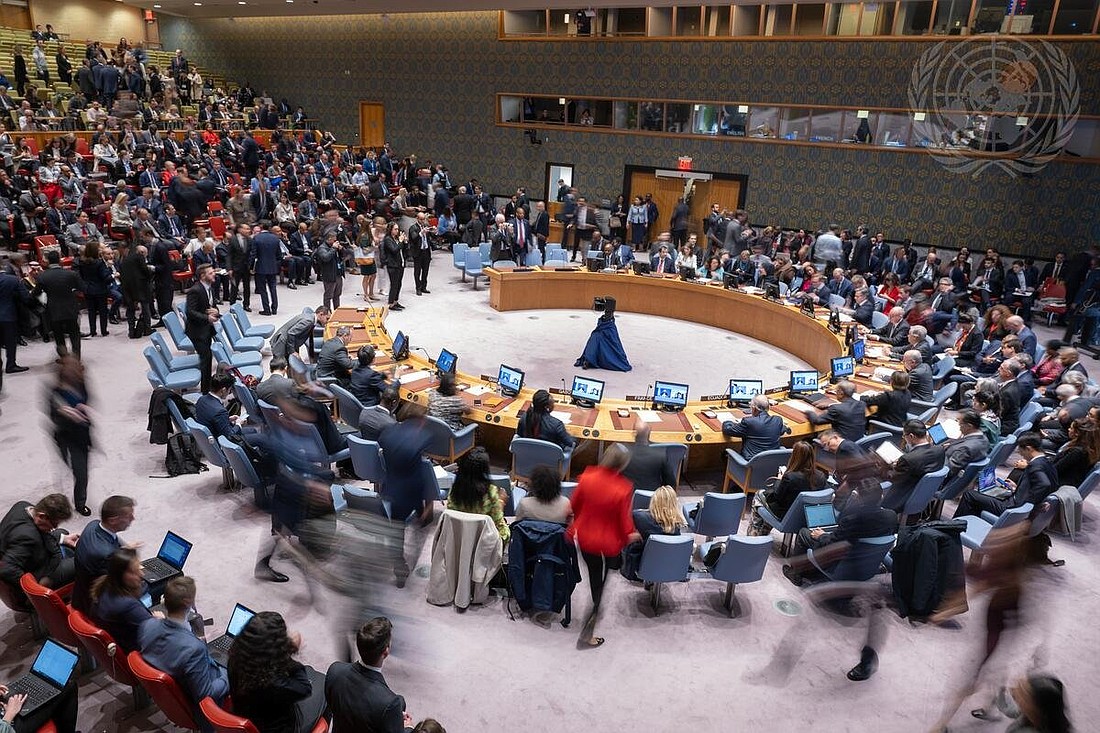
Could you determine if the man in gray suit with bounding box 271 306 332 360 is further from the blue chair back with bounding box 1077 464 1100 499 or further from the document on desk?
the blue chair back with bounding box 1077 464 1100 499

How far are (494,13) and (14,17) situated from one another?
1748cm

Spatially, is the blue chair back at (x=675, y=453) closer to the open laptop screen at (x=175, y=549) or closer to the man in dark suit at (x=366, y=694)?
the man in dark suit at (x=366, y=694)

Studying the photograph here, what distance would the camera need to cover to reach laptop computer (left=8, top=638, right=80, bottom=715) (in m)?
3.85

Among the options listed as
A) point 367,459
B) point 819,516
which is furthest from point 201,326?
point 819,516

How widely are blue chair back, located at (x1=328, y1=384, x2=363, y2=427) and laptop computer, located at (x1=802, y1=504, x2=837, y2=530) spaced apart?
458 cm

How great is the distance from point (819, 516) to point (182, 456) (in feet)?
20.4

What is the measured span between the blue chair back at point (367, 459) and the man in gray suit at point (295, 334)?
108 inches

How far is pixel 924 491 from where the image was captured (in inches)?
262

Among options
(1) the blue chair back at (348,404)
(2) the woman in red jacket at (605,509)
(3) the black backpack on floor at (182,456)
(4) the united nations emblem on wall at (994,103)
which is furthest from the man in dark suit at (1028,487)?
(4) the united nations emblem on wall at (994,103)

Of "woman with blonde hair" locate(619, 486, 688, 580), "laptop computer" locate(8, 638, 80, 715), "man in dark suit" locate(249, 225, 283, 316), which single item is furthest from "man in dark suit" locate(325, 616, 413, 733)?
"man in dark suit" locate(249, 225, 283, 316)

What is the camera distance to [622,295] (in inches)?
594

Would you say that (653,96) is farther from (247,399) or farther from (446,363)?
(247,399)

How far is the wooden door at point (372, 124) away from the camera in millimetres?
24281

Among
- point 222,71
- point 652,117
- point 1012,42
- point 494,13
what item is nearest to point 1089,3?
point 1012,42
